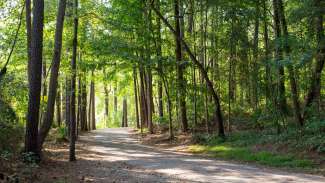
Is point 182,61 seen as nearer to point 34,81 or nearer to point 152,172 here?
point 152,172

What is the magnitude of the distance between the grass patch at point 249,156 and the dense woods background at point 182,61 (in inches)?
35.8

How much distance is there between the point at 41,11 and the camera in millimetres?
12242

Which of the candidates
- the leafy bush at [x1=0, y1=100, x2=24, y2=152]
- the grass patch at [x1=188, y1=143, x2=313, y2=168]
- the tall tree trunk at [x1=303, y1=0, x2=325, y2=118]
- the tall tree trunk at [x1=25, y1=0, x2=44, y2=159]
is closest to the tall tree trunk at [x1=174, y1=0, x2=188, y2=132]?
the grass patch at [x1=188, y1=143, x2=313, y2=168]

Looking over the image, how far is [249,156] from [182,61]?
767cm

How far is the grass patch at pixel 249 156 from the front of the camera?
12870mm

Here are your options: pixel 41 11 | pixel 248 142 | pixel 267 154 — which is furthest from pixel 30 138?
pixel 248 142

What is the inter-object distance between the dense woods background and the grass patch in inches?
35.8

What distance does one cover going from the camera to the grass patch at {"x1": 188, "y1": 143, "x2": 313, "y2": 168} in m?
12.9

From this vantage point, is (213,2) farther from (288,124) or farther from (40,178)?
(40,178)

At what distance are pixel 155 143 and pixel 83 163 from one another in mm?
9200

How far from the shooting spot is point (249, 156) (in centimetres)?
1498

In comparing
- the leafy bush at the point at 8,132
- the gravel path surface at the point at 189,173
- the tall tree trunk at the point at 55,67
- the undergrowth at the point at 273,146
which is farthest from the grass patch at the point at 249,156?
the leafy bush at the point at 8,132

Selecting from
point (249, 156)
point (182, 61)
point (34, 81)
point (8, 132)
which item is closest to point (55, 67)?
point (34, 81)

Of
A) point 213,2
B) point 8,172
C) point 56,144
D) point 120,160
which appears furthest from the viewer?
point 56,144
